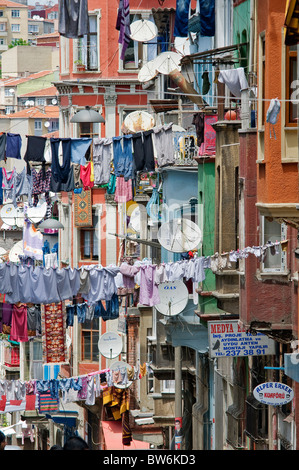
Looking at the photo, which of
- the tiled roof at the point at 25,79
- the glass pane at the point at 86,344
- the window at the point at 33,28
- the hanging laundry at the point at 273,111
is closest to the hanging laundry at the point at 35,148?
the glass pane at the point at 86,344

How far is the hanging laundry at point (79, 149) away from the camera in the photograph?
32156 millimetres

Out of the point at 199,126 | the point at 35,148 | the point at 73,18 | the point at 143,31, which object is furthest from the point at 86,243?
the point at 199,126

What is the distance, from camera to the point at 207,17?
28.9 meters

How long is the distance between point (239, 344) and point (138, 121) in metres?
16.4

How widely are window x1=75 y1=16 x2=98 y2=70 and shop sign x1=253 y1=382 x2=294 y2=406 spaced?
2851 centimetres

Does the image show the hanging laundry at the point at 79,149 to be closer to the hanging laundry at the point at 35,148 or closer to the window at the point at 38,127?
the hanging laundry at the point at 35,148

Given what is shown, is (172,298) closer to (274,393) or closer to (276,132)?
(274,393)

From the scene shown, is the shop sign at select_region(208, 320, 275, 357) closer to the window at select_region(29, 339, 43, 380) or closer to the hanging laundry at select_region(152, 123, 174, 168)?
the hanging laundry at select_region(152, 123, 174, 168)

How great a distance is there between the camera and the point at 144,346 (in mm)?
40750

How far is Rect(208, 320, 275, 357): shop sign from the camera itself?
2323 cm

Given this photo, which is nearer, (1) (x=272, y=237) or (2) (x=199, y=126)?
(1) (x=272, y=237)

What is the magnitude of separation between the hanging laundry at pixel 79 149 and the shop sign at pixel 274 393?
1245 centimetres

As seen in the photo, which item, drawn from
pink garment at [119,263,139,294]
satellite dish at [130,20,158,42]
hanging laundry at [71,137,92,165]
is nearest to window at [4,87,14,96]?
satellite dish at [130,20,158,42]

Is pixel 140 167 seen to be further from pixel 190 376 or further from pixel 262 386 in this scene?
pixel 262 386
